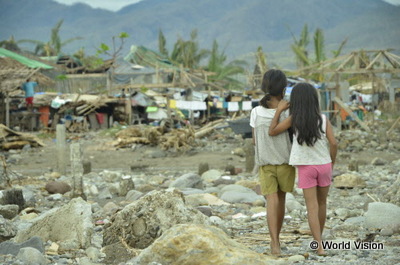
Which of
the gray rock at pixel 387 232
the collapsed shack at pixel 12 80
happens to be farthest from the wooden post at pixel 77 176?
the collapsed shack at pixel 12 80

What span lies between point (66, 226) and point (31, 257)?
3.98 ft

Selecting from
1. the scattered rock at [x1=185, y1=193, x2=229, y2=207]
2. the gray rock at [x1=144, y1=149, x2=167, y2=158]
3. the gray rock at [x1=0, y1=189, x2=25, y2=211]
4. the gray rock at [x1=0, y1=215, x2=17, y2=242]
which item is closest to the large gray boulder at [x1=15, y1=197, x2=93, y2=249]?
the gray rock at [x1=0, y1=215, x2=17, y2=242]

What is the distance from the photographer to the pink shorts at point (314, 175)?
5.06 meters

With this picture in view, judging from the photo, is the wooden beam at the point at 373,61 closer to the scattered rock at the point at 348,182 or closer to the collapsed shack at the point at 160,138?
the collapsed shack at the point at 160,138

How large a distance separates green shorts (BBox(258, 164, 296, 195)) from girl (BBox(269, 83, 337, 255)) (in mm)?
116

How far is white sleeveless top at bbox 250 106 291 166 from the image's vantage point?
518cm

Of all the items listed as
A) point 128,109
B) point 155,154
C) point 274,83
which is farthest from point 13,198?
point 128,109

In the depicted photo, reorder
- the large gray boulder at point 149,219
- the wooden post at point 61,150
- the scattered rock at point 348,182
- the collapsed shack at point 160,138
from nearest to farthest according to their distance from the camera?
the large gray boulder at point 149,219 → the scattered rock at point 348,182 → the wooden post at point 61,150 → the collapsed shack at point 160,138

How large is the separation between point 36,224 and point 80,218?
0.47 m

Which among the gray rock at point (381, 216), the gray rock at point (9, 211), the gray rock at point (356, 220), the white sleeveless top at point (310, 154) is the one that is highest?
the white sleeveless top at point (310, 154)

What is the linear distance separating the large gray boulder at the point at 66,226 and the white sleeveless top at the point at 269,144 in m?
1.87

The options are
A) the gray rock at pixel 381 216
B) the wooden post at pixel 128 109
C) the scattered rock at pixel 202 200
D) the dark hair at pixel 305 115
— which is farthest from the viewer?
the wooden post at pixel 128 109

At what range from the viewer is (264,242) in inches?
233

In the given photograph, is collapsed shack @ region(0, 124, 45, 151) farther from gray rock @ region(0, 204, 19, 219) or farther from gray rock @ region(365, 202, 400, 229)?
gray rock @ region(365, 202, 400, 229)
